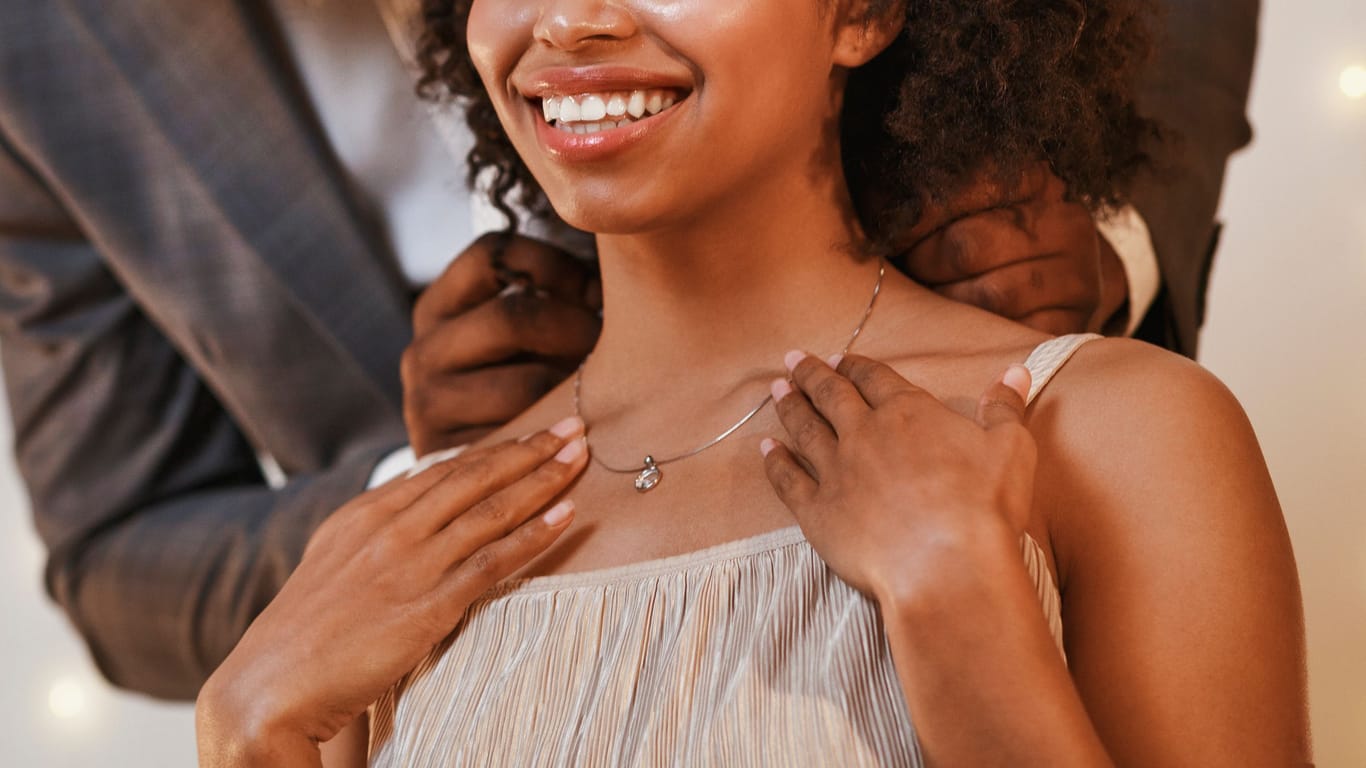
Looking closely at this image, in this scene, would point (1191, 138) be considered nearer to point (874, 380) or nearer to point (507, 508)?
point (874, 380)

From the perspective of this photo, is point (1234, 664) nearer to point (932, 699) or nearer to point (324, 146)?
point (932, 699)

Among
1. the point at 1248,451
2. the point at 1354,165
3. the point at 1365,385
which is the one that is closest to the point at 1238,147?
the point at 1354,165

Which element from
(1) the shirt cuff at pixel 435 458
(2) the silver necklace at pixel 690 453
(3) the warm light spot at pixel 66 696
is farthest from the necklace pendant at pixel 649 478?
(3) the warm light spot at pixel 66 696

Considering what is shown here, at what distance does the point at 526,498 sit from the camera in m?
1.03

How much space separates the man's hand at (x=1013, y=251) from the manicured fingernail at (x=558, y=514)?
1.14 feet

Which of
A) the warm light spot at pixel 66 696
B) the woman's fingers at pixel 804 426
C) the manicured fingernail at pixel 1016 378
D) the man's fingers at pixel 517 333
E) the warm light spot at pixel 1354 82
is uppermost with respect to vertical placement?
→ the manicured fingernail at pixel 1016 378

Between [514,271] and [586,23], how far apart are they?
17.9 inches

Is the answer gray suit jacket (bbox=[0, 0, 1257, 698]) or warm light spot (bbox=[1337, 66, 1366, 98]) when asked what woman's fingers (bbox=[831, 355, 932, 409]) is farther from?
gray suit jacket (bbox=[0, 0, 1257, 698])

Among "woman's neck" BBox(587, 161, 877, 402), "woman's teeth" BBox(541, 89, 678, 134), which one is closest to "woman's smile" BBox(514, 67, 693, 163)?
"woman's teeth" BBox(541, 89, 678, 134)

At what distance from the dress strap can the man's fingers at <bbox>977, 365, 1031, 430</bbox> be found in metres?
0.02

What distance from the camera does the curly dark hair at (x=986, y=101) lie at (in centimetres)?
104

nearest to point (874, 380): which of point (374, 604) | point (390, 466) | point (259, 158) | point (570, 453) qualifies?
point (570, 453)

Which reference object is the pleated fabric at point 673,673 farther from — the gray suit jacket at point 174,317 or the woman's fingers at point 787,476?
the gray suit jacket at point 174,317

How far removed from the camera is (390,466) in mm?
1574
